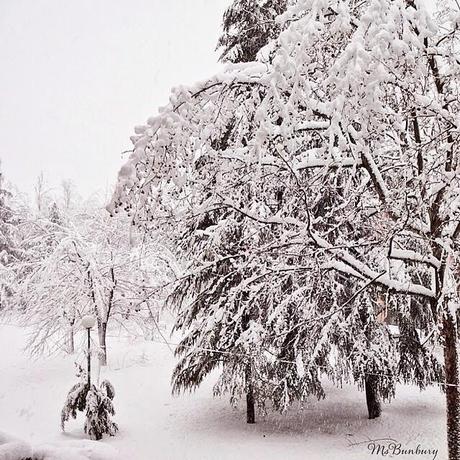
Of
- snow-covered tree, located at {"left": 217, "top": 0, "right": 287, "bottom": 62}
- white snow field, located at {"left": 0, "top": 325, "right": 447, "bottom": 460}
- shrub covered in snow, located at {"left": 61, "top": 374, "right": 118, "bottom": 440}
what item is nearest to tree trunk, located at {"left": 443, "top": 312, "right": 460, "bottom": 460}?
white snow field, located at {"left": 0, "top": 325, "right": 447, "bottom": 460}

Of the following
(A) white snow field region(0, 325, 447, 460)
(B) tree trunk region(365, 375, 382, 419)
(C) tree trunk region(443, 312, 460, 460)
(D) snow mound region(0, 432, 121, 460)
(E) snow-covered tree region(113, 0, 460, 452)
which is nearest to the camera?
(D) snow mound region(0, 432, 121, 460)

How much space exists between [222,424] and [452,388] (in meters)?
5.91

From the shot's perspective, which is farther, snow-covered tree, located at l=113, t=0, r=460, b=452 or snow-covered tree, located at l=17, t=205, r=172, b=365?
snow-covered tree, located at l=17, t=205, r=172, b=365

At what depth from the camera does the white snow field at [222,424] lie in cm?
733

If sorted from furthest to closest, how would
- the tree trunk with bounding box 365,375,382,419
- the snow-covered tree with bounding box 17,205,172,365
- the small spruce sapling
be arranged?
the snow-covered tree with bounding box 17,205,172,365, the small spruce sapling, the tree trunk with bounding box 365,375,382,419

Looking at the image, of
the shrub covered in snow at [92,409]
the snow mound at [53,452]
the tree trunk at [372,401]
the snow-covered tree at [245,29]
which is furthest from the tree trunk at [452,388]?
the snow-covered tree at [245,29]

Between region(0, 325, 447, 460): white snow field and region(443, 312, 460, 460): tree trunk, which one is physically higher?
region(443, 312, 460, 460): tree trunk

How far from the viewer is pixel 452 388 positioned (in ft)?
14.3

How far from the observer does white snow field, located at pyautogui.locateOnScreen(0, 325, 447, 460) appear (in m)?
7.33

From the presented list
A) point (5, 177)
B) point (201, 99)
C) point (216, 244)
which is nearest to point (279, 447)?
point (216, 244)

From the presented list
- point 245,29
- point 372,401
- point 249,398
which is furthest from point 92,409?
point 245,29

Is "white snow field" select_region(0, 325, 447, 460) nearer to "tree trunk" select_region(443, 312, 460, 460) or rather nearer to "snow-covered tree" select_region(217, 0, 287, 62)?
"tree trunk" select_region(443, 312, 460, 460)

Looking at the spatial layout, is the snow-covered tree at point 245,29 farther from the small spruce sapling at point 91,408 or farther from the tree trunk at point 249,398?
the small spruce sapling at point 91,408

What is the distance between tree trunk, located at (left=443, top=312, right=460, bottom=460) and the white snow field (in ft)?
7.50
